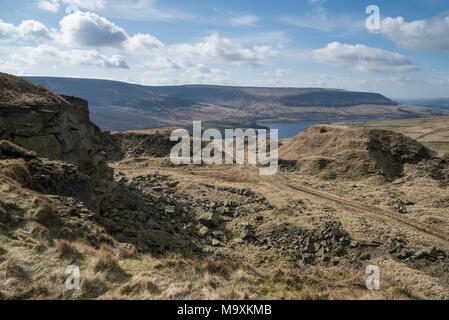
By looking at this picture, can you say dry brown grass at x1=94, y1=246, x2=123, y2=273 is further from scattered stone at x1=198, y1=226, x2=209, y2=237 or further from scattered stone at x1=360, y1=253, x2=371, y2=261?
scattered stone at x1=360, y1=253, x2=371, y2=261

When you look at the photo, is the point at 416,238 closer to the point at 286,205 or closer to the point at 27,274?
the point at 286,205

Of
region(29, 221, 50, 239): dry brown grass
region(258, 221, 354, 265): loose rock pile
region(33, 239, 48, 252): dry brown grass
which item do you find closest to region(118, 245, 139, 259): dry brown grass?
region(33, 239, 48, 252): dry brown grass

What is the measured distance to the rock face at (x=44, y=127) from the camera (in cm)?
2203

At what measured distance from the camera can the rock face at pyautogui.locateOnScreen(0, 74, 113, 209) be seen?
2203 cm

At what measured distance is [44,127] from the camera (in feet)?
78.3
